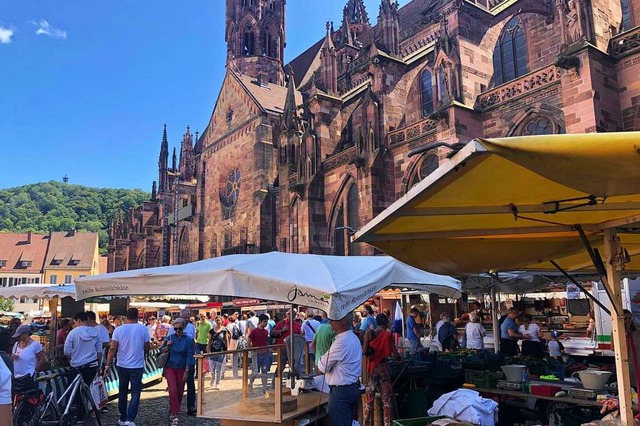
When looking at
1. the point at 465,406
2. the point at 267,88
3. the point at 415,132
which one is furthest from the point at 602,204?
the point at 267,88

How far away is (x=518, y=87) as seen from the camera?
19.1 meters

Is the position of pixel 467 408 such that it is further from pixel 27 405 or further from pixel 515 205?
pixel 27 405

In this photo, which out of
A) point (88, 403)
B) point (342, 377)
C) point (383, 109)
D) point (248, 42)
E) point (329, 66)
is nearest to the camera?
point (342, 377)

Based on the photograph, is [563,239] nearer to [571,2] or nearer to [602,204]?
[602,204]

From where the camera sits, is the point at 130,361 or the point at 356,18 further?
the point at 356,18

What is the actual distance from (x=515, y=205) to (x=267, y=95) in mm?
37420

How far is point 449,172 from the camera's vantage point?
2668 mm

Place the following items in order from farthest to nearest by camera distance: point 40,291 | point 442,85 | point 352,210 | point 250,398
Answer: point 352,210 < point 442,85 < point 40,291 < point 250,398

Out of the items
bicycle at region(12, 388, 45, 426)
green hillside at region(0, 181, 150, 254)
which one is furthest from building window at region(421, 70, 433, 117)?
green hillside at region(0, 181, 150, 254)

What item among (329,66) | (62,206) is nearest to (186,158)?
(329,66)

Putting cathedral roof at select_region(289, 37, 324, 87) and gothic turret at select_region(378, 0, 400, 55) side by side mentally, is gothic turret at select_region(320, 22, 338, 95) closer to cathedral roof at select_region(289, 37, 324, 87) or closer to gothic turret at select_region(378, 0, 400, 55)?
gothic turret at select_region(378, 0, 400, 55)

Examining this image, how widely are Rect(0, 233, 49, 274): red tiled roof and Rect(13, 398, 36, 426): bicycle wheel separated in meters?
63.1

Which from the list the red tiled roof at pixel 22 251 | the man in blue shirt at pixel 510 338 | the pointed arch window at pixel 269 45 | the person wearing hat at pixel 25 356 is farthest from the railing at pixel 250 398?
the red tiled roof at pixel 22 251

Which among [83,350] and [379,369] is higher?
[83,350]
